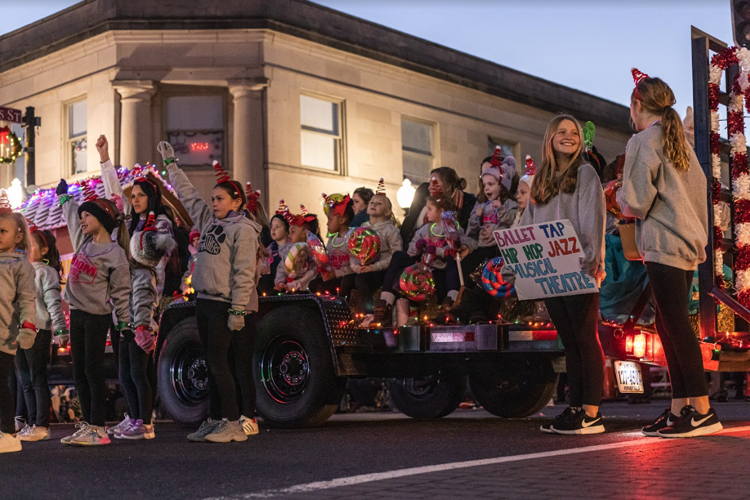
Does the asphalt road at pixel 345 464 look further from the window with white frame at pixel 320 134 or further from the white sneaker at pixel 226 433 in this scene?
the window with white frame at pixel 320 134

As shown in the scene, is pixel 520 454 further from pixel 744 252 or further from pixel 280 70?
pixel 280 70

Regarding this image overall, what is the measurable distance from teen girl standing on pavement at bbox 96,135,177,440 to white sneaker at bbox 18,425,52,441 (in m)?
0.56

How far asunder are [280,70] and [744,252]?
1739 cm

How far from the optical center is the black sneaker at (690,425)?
6668 mm

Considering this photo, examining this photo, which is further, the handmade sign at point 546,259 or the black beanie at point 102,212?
the black beanie at point 102,212

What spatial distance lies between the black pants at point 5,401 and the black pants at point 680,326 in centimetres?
434

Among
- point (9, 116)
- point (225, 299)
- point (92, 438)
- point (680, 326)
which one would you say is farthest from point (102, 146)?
point (9, 116)

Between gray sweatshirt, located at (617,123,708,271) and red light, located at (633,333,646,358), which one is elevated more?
gray sweatshirt, located at (617,123,708,271)

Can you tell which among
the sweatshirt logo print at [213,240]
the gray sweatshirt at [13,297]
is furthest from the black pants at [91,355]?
the sweatshirt logo print at [213,240]

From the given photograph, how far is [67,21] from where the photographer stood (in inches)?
1000

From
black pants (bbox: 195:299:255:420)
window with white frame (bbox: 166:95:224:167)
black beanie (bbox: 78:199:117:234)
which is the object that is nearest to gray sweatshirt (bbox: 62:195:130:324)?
black beanie (bbox: 78:199:117:234)

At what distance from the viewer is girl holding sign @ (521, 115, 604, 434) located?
7.06 metres

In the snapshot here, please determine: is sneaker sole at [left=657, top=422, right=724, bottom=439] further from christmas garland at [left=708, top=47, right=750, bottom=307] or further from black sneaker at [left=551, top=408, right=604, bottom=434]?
christmas garland at [left=708, top=47, right=750, bottom=307]

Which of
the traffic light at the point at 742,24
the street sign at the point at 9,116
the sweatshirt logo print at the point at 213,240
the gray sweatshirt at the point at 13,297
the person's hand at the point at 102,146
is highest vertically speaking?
the street sign at the point at 9,116
